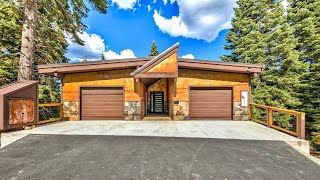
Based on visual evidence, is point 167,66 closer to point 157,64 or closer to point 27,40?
point 157,64

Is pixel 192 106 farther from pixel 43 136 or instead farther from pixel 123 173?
pixel 43 136

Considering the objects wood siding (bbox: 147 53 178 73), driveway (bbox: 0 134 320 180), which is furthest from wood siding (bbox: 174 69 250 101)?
driveway (bbox: 0 134 320 180)

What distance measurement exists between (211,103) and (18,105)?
881cm

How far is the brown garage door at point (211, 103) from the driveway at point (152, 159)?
12.5 ft

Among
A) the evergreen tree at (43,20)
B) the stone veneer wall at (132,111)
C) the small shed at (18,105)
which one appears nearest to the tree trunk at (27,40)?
the evergreen tree at (43,20)

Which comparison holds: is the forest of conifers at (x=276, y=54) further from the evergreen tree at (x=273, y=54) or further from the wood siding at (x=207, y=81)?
the wood siding at (x=207, y=81)

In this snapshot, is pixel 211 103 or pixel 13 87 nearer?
pixel 13 87

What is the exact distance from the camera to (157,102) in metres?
12.9

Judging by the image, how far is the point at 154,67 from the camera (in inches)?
284

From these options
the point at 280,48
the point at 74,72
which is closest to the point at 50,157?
the point at 74,72

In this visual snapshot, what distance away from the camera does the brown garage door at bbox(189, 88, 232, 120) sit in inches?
335

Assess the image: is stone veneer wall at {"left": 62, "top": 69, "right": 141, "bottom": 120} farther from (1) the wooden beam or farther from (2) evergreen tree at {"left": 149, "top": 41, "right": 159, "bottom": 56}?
(2) evergreen tree at {"left": 149, "top": 41, "right": 159, "bottom": 56}

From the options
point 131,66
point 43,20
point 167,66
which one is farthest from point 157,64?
Result: point 43,20

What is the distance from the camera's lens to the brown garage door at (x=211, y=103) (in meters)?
8.50
